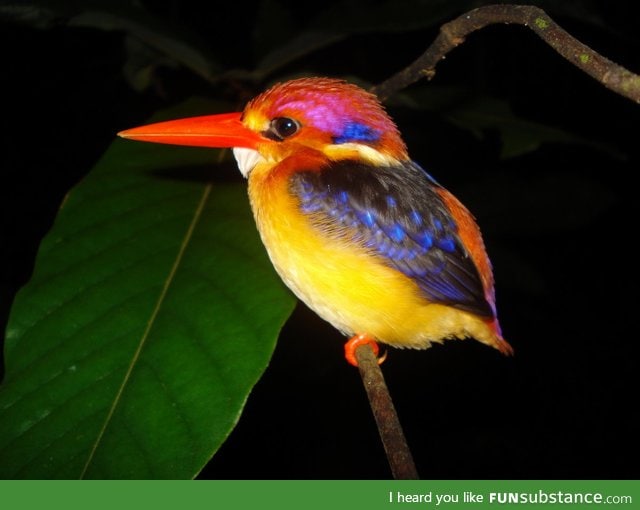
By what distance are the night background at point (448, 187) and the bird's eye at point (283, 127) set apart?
0.41 m

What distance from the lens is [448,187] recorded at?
3166 millimetres

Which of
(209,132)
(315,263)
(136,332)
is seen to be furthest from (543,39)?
(136,332)

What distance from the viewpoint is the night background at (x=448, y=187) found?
2.62m

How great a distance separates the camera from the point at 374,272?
72.1 inches

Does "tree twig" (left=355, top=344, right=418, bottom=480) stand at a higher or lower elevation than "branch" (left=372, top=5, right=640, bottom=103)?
lower

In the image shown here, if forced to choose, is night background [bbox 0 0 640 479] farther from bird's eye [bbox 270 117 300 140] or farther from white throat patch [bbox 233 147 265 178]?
bird's eye [bbox 270 117 300 140]

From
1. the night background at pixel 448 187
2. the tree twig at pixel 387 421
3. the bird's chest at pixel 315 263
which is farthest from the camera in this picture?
the night background at pixel 448 187

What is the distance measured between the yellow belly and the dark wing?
0.03 meters

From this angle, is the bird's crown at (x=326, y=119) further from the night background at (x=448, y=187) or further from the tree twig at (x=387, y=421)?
the tree twig at (x=387, y=421)

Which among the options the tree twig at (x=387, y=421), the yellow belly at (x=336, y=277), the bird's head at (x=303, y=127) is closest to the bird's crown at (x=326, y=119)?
the bird's head at (x=303, y=127)

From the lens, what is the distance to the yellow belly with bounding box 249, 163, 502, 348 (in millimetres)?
1786

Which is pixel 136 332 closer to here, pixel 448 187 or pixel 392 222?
pixel 392 222

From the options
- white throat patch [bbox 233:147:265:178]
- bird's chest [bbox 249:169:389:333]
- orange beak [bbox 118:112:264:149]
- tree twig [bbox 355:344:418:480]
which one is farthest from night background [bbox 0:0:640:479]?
tree twig [bbox 355:344:418:480]

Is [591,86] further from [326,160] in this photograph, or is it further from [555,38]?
[555,38]
